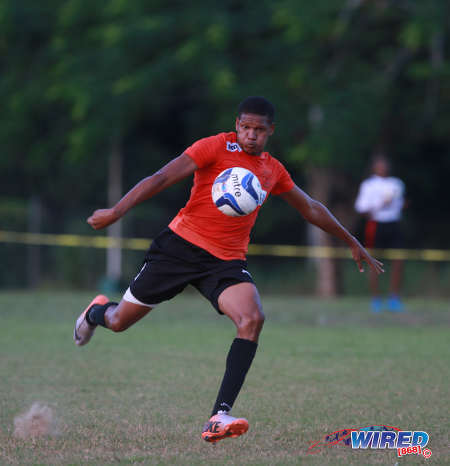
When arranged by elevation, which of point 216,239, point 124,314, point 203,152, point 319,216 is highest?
point 203,152

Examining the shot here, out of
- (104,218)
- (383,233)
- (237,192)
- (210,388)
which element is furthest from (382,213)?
(104,218)

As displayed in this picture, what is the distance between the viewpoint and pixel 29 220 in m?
21.1

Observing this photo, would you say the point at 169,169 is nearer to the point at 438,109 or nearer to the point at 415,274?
the point at 438,109

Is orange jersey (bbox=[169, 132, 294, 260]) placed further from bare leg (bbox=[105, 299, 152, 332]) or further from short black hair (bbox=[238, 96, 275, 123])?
bare leg (bbox=[105, 299, 152, 332])

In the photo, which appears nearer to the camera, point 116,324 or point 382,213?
point 116,324

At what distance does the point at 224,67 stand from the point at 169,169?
14010 mm

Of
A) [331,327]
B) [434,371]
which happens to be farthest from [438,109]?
[434,371]

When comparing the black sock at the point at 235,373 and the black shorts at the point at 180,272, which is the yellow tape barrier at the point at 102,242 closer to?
the black shorts at the point at 180,272

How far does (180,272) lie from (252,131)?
3.44ft

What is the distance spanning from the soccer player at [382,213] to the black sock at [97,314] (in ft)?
27.3

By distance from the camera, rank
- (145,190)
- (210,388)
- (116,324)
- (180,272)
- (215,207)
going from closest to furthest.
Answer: (145,190)
(215,207)
(180,272)
(116,324)
(210,388)

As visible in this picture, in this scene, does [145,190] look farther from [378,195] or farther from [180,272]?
[378,195]

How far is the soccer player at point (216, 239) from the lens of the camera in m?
5.43

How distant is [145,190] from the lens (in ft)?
17.7
